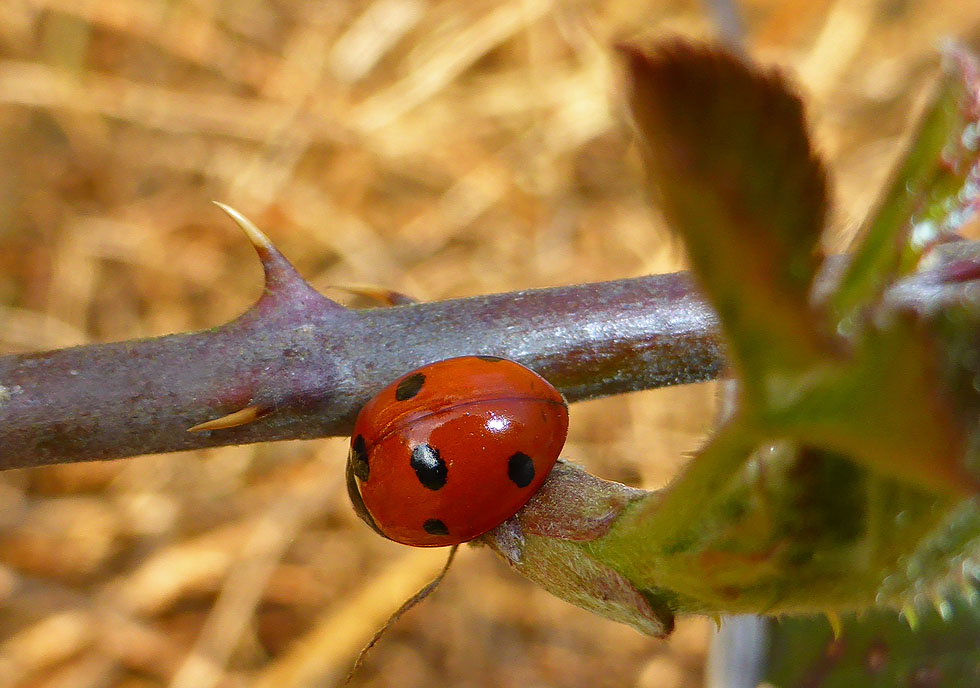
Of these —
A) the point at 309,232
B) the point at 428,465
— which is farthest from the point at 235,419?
the point at 309,232

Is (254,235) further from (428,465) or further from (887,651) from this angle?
(887,651)

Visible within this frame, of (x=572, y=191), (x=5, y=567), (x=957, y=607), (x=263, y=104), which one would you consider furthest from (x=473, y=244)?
(x=957, y=607)

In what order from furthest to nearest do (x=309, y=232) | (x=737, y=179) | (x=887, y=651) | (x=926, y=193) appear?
(x=309, y=232) → (x=887, y=651) → (x=926, y=193) → (x=737, y=179)

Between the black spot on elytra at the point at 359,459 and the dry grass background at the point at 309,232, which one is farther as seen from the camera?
the dry grass background at the point at 309,232

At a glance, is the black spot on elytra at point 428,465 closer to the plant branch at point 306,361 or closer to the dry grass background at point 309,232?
the plant branch at point 306,361

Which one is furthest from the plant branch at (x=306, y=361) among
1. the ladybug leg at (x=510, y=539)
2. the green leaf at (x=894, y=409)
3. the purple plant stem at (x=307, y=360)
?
the green leaf at (x=894, y=409)

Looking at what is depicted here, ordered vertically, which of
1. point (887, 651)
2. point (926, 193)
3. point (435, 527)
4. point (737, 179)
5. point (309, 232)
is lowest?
point (309, 232)
